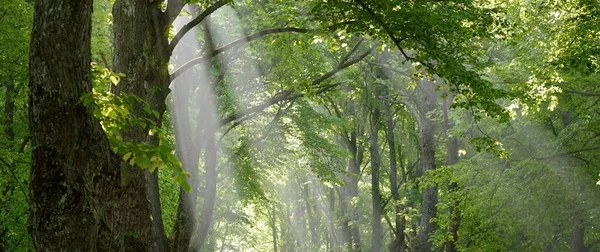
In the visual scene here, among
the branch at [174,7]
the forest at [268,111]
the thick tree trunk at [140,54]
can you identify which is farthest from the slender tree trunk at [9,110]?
the thick tree trunk at [140,54]

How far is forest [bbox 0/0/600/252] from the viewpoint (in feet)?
17.8

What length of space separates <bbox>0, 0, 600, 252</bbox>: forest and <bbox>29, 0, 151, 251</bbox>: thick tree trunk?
0.01 meters

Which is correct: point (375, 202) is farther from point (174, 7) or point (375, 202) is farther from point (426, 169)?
point (174, 7)

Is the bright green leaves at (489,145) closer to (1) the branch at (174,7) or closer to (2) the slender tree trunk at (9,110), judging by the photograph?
(1) the branch at (174,7)

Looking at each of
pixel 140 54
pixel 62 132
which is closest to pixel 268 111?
pixel 140 54

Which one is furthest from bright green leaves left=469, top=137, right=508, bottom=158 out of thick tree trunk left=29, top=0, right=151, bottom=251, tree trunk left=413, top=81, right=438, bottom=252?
tree trunk left=413, top=81, right=438, bottom=252

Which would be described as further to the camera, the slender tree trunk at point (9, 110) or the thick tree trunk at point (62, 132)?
the slender tree trunk at point (9, 110)

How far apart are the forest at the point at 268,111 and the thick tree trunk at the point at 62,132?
0.01 m

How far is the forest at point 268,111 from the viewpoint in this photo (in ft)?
17.8

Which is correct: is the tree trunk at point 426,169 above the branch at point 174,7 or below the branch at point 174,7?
above

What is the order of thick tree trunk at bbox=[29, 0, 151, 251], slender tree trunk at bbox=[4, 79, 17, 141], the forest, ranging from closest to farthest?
thick tree trunk at bbox=[29, 0, 151, 251] → the forest → slender tree trunk at bbox=[4, 79, 17, 141]

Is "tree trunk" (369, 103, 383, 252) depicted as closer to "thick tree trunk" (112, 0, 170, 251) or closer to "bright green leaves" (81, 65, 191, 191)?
"thick tree trunk" (112, 0, 170, 251)

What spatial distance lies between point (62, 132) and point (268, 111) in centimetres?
1822

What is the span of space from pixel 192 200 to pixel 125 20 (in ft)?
19.2
